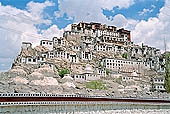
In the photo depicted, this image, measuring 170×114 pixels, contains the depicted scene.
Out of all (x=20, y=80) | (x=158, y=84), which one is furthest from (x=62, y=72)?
(x=158, y=84)

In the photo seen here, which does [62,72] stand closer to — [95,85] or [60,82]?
[60,82]

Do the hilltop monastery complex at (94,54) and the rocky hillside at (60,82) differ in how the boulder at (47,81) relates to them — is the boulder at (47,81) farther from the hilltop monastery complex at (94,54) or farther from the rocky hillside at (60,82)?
the hilltop monastery complex at (94,54)

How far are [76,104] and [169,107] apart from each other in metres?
13.3

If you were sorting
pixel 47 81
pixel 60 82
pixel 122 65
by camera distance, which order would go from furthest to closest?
pixel 122 65 → pixel 60 82 → pixel 47 81

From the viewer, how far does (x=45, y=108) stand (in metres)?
21.0

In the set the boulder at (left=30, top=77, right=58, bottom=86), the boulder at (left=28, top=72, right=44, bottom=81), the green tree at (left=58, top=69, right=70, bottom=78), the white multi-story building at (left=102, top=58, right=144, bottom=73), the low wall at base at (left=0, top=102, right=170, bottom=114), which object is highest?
the white multi-story building at (left=102, top=58, right=144, bottom=73)

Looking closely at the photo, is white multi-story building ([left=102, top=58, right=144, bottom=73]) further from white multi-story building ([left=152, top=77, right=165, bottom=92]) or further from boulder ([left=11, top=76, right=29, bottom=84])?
boulder ([left=11, top=76, right=29, bottom=84])

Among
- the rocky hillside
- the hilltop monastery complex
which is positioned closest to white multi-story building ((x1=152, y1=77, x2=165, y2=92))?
the hilltop monastery complex

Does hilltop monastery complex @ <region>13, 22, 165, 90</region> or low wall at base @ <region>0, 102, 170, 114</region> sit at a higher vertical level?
hilltop monastery complex @ <region>13, 22, 165, 90</region>

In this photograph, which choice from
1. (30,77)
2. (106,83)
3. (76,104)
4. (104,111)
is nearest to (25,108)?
(76,104)

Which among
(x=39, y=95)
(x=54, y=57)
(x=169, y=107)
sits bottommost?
(x=169, y=107)

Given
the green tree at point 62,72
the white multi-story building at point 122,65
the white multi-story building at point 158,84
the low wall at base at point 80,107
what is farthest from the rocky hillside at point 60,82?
the low wall at base at point 80,107

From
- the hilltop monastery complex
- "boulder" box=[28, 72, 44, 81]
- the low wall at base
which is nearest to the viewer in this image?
the low wall at base

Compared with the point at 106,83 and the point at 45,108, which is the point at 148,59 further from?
the point at 45,108
